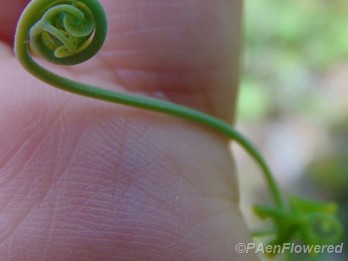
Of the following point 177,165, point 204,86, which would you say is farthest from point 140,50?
point 177,165

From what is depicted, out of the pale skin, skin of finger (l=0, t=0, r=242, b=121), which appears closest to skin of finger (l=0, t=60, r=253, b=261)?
the pale skin

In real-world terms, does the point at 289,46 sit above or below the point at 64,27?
above

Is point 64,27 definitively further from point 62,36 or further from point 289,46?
point 289,46

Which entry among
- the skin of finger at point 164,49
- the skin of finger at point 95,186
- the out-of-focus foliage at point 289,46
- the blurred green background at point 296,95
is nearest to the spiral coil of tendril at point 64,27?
the skin of finger at point 95,186

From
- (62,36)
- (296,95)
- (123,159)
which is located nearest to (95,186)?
(123,159)

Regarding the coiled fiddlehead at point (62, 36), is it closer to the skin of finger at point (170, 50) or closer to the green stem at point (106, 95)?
the green stem at point (106, 95)

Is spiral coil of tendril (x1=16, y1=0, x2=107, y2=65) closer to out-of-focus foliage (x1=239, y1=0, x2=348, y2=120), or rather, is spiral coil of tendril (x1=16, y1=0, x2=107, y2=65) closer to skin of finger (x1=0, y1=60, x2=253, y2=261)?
skin of finger (x1=0, y1=60, x2=253, y2=261)

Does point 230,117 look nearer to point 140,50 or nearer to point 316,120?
point 140,50
